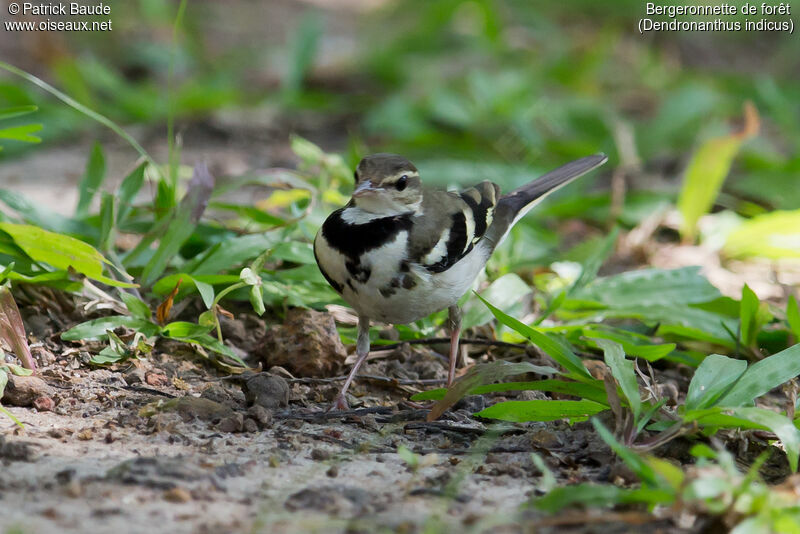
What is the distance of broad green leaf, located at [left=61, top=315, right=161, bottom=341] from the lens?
157 inches

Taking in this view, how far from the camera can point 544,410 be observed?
3650 mm

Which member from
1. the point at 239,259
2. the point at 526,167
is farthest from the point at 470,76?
the point at 239,259

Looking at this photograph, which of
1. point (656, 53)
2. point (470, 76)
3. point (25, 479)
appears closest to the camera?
point (25, 479)

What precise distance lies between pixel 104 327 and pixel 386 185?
4.39 ft

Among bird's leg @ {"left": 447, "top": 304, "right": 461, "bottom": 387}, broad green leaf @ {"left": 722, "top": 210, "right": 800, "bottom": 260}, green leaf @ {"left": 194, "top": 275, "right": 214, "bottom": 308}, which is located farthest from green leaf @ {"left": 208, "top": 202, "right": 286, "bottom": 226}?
broad green leaf @ {"left": 722, "top": 210, "right": 800, "bottom": 260}

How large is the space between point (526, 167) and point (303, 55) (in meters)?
2.51

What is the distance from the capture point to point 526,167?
23.6 ft

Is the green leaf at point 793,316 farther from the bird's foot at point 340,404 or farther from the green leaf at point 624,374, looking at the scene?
the bird's foot at point 340,404

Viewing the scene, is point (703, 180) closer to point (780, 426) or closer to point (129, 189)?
point (780, 426)

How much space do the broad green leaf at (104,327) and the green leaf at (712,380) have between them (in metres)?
2.22

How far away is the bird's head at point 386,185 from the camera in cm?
403

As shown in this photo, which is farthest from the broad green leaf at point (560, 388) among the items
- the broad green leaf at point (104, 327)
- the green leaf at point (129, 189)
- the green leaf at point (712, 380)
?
the green leaf at point (129, 189)

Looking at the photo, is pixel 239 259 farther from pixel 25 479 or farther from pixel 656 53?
pixel 656 53

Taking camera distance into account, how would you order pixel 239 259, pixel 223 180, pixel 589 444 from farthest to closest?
1. pixel 223 180
2. pixel 239 259
3. pixel 589 444
